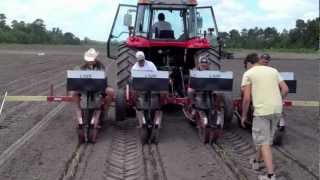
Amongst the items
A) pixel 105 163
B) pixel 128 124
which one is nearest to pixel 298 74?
pixel 128 124

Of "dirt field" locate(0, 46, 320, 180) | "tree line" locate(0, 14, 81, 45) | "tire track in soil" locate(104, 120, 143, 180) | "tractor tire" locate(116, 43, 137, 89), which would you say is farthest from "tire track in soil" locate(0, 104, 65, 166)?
"tree line" locate(0, 14, 81, 45)

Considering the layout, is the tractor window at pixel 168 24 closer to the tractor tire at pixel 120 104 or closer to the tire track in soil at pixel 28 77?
the tractor tire at pixel 120 104

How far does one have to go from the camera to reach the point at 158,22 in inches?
512

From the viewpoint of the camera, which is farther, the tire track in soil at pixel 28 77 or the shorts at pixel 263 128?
the tire track in soil at pixel 28 77

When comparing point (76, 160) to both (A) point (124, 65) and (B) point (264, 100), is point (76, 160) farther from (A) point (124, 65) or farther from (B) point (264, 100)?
(A) point (124, 65)

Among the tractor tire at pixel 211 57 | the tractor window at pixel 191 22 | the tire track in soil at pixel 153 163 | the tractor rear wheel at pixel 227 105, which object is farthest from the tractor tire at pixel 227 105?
the tractor window at pixel 191 22

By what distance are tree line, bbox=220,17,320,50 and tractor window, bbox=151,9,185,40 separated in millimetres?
48593

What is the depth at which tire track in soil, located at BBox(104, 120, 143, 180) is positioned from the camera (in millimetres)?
8086

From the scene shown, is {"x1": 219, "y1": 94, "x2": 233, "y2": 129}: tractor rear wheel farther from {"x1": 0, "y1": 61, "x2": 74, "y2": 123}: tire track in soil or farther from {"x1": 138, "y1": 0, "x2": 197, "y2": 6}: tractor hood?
{"x1": 0, "y1": 61, "x2": 74, "y2": 123}: tire track in soil

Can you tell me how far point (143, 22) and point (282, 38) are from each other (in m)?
60.5

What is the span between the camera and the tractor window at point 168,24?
509 inches

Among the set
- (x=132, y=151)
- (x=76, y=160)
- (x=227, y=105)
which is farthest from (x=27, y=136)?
(x=227, y=105)

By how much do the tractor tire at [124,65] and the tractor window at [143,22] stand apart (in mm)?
600

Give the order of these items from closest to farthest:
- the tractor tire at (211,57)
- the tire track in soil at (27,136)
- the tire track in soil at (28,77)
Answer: the tire track in soil at (27,136), the tractor tire at (211,57), the tire track in soil at (28,77)
